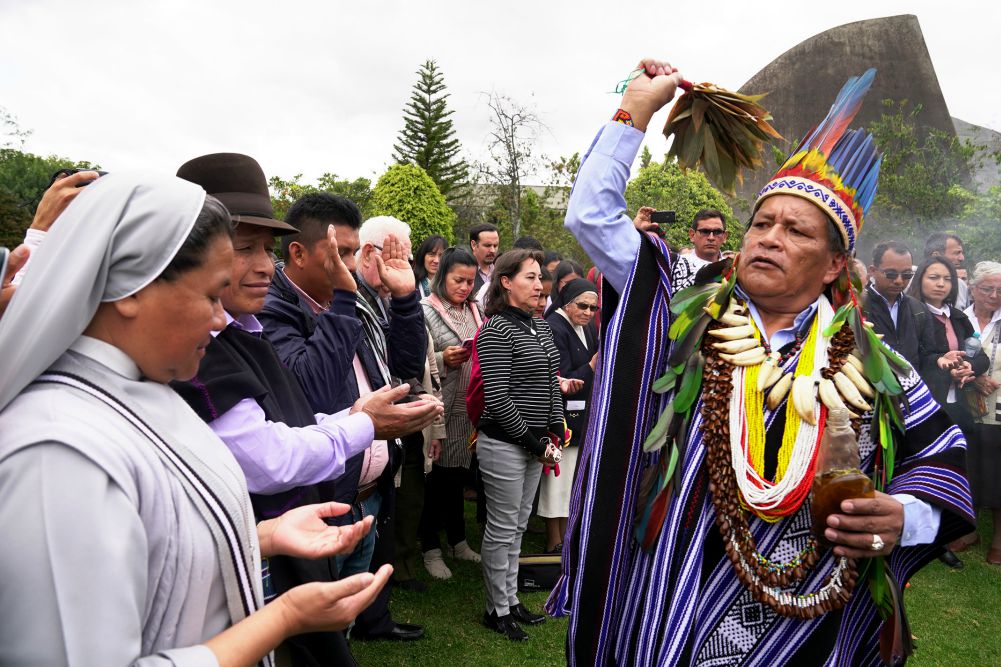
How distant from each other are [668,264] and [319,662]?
170 cm

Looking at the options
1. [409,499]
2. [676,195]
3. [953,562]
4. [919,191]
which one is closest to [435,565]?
[409,499]

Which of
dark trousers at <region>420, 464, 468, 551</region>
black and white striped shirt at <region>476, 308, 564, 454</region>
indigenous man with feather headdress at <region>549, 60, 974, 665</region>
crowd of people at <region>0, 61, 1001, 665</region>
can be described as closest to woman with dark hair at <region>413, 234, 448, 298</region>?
dark trousers at <region>420, 464, 468, 551</region>

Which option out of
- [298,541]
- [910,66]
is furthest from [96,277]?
[910,66]

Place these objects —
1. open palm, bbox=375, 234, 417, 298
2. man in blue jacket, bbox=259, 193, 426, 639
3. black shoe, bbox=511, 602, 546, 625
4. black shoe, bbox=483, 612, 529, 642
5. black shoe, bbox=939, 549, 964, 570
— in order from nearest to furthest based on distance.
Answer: man in blue jacket, bbox=259, 193, 426, 639 → open palm, bbox=375, 234, 417, 298 → black shoe, bbox=483, 612, 529, 642 → black shoe, bbox=511, 602, 546, 625 → black shoe, bbox=939, 549, 964, 570

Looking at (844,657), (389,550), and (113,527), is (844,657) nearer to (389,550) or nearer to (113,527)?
(113,527)

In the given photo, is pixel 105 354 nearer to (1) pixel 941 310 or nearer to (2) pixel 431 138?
(1) pixel 941 310

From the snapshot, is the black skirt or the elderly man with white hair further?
the black skirt

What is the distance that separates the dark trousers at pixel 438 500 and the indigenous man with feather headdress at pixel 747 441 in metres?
3.65

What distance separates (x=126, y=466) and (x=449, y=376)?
462 cm

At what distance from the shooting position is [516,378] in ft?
15.9

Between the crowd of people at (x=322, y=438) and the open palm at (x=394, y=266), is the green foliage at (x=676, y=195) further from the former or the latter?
the open palm at (x=394, y=266)

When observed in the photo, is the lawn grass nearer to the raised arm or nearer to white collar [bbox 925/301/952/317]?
white collar [bbox 925/301/952/317]

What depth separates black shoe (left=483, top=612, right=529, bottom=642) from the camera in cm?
486

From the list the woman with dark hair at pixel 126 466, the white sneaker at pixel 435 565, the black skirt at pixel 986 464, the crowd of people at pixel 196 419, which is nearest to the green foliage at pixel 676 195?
the black skirt at pixel 986 464
